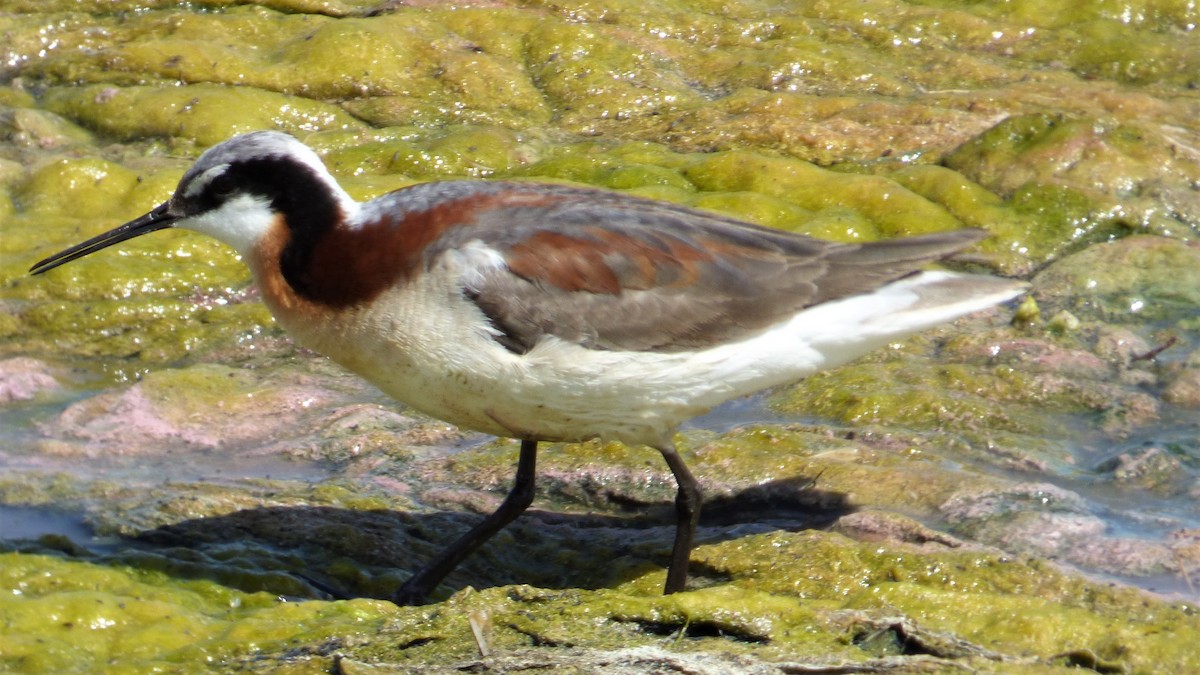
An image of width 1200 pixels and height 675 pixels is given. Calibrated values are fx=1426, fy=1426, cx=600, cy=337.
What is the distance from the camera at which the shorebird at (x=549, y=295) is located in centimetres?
562

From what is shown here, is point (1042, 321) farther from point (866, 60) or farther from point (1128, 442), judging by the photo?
point (866, 60)

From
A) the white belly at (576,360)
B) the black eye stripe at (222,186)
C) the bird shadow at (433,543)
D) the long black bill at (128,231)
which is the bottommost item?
the bird shadow at (433,543)

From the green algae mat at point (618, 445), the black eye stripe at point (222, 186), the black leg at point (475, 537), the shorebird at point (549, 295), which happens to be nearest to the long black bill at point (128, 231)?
the shorebird at point (549, 295)

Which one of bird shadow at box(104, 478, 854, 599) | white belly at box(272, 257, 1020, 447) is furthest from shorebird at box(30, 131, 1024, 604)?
bird shadow at box(104, 478, 854, 599)

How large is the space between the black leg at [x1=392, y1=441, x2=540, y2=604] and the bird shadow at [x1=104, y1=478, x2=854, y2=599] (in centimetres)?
15

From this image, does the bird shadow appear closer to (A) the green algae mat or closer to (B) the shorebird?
(A) the green algae mat

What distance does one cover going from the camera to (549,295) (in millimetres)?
5738

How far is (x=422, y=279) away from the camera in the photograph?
562cm

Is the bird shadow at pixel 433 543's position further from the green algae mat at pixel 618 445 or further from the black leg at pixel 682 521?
the black leg at pixel 682 521

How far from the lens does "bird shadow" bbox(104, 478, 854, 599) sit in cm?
591

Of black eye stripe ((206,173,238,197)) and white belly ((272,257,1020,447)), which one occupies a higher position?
black eye stripe ((206,173,238,197))

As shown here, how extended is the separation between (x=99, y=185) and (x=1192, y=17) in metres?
9.45

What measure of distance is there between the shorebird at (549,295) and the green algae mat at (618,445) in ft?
2.42

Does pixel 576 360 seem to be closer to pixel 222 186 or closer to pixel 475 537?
pixel 475 537
